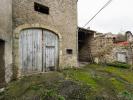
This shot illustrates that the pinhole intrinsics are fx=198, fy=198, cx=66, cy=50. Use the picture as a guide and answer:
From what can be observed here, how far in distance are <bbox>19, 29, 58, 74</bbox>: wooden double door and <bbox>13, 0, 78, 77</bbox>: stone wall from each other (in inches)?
12.4

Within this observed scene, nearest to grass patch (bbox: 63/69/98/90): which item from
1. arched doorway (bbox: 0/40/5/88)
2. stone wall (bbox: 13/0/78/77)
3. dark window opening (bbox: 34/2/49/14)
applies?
stone wall (bbox: 13/0/78/77)

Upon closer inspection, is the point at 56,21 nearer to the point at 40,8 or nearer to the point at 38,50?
the point at 40,8

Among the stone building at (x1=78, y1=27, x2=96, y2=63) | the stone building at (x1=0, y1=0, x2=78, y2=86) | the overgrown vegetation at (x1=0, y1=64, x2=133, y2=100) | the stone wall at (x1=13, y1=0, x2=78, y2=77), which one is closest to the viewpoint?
the overgrown vegetation at (x1=0, y1=64, x2=133, y2=100)

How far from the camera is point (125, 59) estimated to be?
64.2 ft

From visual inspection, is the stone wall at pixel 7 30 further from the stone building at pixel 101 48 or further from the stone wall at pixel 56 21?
the stone building at pixel 101 48

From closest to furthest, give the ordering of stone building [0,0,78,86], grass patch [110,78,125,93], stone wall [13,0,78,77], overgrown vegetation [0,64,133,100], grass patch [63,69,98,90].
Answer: overgrown vegetation [0,64,133,100], grass patch [110,78,125,93], grass patch [63,69,98,90], stone building [0,0,78,86], stone wall [13,0,78,77]

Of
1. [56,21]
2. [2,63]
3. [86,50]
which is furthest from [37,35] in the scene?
[86,50]

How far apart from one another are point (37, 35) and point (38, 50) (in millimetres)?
776

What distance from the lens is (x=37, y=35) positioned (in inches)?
401

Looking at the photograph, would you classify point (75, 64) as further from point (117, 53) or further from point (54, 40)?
point (117, 53)

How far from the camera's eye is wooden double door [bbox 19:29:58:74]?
31.2 feet

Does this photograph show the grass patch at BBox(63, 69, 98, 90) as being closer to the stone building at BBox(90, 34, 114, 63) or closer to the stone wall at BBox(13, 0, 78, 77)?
the stone wall at BBox(13, 0, 78, 77)

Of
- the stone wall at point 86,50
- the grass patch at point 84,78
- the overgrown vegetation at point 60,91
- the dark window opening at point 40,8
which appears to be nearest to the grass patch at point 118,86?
the overgrown vegetation at point 60,91

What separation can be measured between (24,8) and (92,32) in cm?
761
